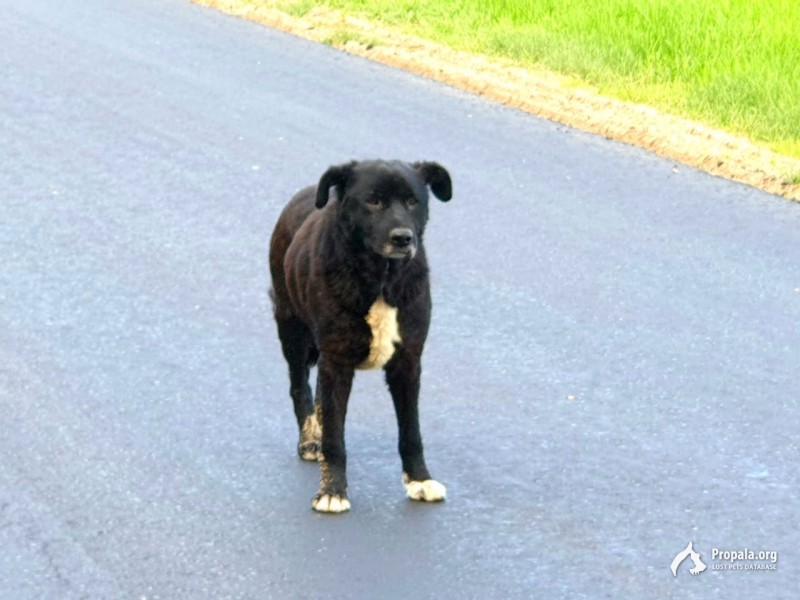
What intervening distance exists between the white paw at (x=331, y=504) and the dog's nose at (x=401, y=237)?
0.95 metres

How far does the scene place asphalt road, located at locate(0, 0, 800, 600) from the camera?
673cm

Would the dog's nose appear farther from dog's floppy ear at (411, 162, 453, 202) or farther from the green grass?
the green grass

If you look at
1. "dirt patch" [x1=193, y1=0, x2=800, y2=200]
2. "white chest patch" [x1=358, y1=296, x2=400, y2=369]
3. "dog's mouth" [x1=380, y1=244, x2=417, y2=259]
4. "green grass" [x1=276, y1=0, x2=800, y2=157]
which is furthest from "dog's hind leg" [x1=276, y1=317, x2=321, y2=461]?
"green grass" [x1=276, y1=0, x2=800, y2=157]

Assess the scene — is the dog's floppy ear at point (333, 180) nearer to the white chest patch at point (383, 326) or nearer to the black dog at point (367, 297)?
the black dog at point (367, 297)

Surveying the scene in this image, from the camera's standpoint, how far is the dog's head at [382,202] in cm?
682

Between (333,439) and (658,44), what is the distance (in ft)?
26.4

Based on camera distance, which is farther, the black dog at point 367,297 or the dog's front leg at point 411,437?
the dog's front leg at point 411,437

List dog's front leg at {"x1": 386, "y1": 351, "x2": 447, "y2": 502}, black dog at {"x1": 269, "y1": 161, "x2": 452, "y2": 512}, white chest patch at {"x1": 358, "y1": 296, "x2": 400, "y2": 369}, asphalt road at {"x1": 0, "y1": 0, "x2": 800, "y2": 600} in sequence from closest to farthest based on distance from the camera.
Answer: asphalt road at {"x1": 0, "y1": 0, "x2": 800, "y2": 600} < black dog at {"x1": 269, "y1": 161, "x2": 452, "y2": 512} < white chest patch at {"x1": 358, "y1": 296, "x2": 400, "y2": 369} < dog's front leg at {"x1": 386, "y1": 351, "x2": 447, "y2": 502}

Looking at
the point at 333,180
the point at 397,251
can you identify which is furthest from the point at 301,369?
the point at 397,251

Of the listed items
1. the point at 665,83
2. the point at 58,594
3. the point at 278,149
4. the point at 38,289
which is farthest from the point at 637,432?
the point at 665,83

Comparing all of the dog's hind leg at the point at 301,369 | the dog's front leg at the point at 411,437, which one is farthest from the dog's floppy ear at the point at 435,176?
the dog's hind leg at the point at 301,369

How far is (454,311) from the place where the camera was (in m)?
9.62

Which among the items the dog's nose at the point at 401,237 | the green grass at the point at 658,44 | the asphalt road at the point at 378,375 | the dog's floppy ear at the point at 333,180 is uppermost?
the dog's floppy ear at the point at 333,180

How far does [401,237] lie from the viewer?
6.77 metres
